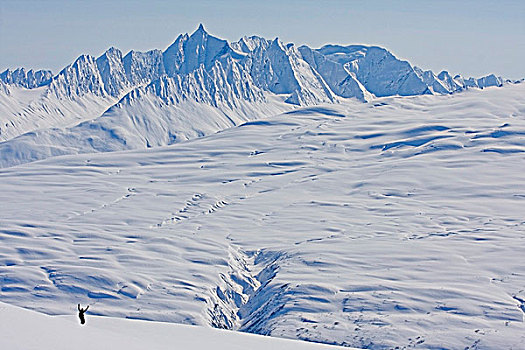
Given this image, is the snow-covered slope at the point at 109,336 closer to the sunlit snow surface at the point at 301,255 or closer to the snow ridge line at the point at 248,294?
the sunlit snow surface at the point at 301,255

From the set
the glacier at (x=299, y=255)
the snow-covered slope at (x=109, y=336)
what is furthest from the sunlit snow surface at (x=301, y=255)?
the snow-covered slope at (x=109, y=336)

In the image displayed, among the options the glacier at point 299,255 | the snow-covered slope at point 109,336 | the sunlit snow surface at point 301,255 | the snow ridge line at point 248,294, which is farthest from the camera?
the snow ridge line at point 248,294

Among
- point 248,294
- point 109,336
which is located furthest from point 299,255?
point 109,336

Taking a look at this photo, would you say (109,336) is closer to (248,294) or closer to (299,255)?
(248,294)

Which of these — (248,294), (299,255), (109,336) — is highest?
(109,336)

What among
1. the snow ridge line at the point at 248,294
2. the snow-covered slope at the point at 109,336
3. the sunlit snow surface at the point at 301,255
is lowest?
the snow ridge line at the point at 248,294

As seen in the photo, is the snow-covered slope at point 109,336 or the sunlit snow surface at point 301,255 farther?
the sunlit snow surface at point 301,255
